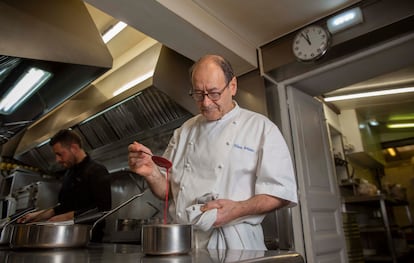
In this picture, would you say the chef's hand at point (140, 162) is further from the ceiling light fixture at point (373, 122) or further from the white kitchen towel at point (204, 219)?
the ceiling light fixture at point (373, 122)

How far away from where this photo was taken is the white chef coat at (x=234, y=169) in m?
1.04

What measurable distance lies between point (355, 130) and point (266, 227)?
133 inches

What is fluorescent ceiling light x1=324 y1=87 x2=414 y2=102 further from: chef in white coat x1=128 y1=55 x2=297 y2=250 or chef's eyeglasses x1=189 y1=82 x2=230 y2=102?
chef's eyeglasses x1=189 y1=82 x2=230 y2=102

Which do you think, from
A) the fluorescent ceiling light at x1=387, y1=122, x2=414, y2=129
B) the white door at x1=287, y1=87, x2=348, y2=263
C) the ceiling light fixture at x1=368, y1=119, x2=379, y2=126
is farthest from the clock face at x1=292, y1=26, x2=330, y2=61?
the fluorescent ceiling light at x1=387, y1=122, x2=414, y2=129

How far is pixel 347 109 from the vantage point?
4.65 metres

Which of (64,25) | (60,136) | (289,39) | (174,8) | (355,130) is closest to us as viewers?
(174,8)

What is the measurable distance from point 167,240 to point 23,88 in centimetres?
226

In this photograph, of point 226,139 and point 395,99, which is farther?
point 395,99

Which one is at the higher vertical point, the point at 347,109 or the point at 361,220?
the point at 347,109

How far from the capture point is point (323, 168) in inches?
92.6

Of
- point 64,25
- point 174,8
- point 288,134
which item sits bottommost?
point 288,134

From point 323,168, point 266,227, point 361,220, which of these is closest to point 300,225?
point 266,227

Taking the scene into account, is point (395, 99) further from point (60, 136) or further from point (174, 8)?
point (60, 136)

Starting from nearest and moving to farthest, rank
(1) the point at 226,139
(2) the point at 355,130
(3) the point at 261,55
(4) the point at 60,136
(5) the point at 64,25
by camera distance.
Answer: (1) the point at 226,139
(5) the point at 64,25
(3) the point at 261,55
(4) the point at 60,136
(2) the point at 355,130
